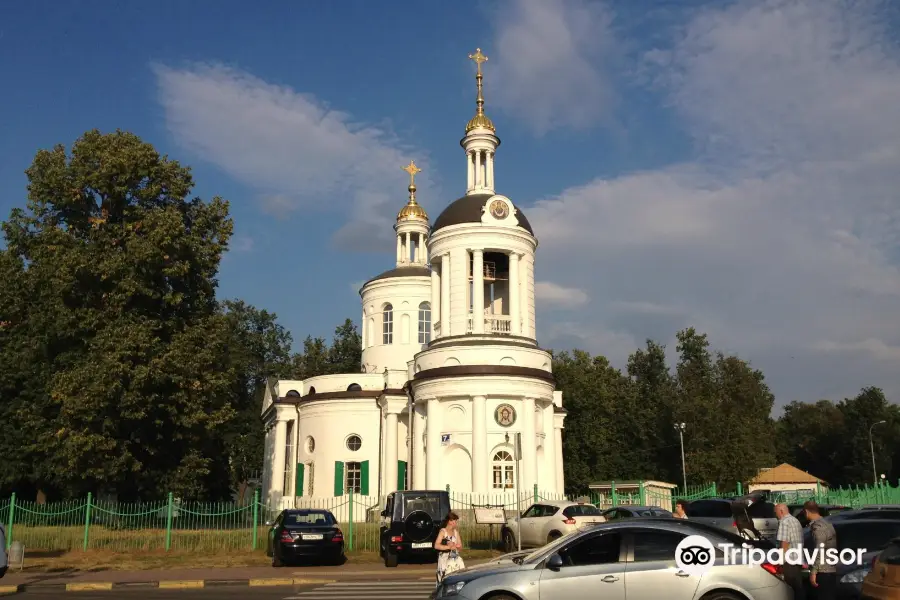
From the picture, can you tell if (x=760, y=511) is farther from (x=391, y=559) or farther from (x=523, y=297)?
(x=523, y=297)

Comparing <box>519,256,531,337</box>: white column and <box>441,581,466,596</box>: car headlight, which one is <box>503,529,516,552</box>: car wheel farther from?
<box>519,256,531,337</box>: white column

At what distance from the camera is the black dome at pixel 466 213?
3678 cm

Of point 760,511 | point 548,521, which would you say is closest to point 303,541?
point 548,521

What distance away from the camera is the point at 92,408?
3000cm

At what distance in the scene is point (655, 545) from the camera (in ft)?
33.2

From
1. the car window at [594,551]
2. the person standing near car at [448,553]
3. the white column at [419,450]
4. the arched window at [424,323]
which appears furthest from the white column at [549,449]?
the car window at [594,551]

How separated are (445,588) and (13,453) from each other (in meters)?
33.4

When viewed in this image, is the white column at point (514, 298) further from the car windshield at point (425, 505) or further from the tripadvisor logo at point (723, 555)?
the tripadvisor logo at point (723, 555)

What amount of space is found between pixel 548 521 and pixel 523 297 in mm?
15421

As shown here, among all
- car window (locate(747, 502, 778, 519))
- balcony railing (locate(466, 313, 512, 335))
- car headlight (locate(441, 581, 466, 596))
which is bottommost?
car headlight (locate(441, 581, 466, 596))

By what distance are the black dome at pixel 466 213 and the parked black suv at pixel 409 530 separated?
55.8ft

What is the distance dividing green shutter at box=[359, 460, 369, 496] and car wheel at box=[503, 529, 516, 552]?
17.1 m

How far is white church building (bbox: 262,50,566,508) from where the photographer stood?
33.9m

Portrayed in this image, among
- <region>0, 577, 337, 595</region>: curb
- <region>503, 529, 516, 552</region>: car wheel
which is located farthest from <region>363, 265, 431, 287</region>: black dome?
<region>0, 577, 337, 595</region>: curb
